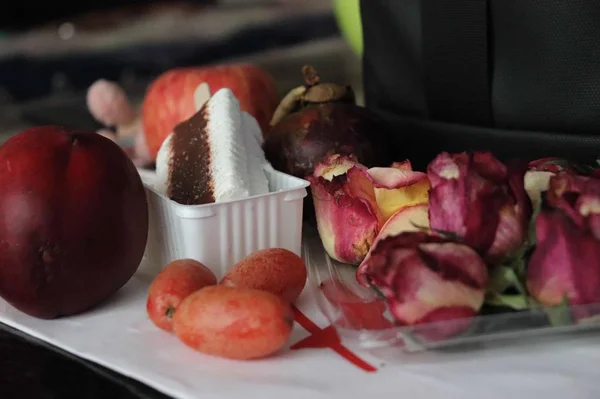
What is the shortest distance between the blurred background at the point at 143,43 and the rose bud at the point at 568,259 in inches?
27.4

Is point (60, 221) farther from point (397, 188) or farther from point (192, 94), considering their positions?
point (192, 94)

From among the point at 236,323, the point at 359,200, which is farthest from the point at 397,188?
the point at 236,323

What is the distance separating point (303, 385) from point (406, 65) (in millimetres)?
300

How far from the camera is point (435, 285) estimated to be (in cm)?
32

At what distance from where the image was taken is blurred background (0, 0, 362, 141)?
118cm

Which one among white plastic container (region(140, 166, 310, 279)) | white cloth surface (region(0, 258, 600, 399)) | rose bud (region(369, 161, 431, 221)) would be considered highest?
rose bud (region(369, 161, 431, 221))

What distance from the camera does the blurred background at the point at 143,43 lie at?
46.3 inches

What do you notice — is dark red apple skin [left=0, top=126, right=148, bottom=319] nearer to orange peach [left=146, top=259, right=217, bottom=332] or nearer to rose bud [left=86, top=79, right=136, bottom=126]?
orange peach [left=146, top=259, right=217, bottom=332]

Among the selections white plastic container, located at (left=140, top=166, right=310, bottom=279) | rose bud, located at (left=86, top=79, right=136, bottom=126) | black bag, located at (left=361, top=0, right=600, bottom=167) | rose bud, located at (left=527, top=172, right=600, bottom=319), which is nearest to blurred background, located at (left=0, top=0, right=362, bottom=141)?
rose bud, located at (left=86, top=79, right=136, bottom=126)

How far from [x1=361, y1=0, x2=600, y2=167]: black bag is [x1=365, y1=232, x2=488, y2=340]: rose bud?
176 mm

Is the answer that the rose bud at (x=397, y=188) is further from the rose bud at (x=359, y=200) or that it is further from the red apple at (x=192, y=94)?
the red apple at (x=192, y=94)

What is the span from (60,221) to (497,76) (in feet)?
0.92

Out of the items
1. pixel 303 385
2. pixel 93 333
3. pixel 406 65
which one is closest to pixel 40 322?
pixel 93 333

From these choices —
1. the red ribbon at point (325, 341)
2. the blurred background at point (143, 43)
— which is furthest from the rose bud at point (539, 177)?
the blurred background at point (143, 43)
